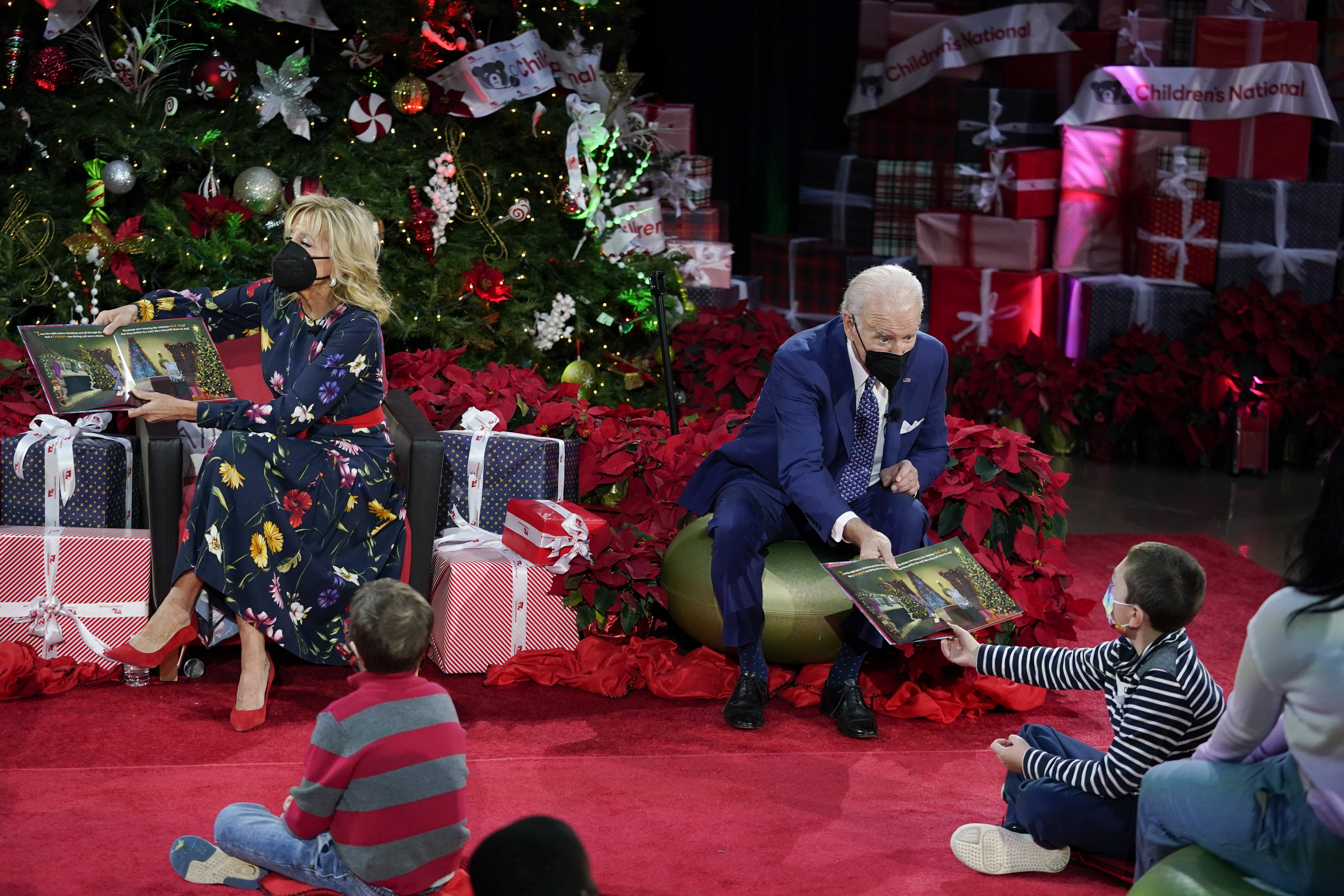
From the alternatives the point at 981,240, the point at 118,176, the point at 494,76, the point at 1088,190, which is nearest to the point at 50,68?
the point at 118,176

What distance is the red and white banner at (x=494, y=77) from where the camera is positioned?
5402mm

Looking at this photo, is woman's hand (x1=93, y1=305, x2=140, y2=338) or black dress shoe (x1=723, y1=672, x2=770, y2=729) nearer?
black dress shoe (x1=723, y1=672, x2=770, y2=729)

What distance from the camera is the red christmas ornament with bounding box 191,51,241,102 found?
16.6 feet

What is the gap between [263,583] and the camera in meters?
3.48

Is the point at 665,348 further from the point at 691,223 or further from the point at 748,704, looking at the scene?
the point at 691,223

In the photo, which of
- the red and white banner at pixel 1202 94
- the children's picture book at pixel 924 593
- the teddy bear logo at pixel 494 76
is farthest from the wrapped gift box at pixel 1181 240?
the children's picture book at pixel 924 593

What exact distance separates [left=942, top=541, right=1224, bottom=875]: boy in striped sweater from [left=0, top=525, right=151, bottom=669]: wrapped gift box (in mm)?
2171

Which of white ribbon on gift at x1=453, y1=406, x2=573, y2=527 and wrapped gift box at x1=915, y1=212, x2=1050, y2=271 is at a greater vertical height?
wrapped gift box at x1=915, y1=212, x2=1050, y2=271

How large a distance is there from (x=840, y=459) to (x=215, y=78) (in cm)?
294

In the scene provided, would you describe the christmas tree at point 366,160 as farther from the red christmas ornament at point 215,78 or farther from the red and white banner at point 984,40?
the red and white banner at point 984,40

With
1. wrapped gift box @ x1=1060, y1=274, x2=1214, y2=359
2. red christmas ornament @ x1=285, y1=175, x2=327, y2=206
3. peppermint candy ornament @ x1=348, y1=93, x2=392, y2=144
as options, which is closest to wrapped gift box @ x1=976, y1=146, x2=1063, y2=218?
wrapped gift box @ x1=1060, y1=274, x2=1214, y2=359

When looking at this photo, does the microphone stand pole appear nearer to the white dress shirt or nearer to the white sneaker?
the white dress shirt

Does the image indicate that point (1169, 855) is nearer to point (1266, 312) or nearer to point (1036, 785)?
point (1036, 785)

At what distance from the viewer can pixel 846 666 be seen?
11.9ft
